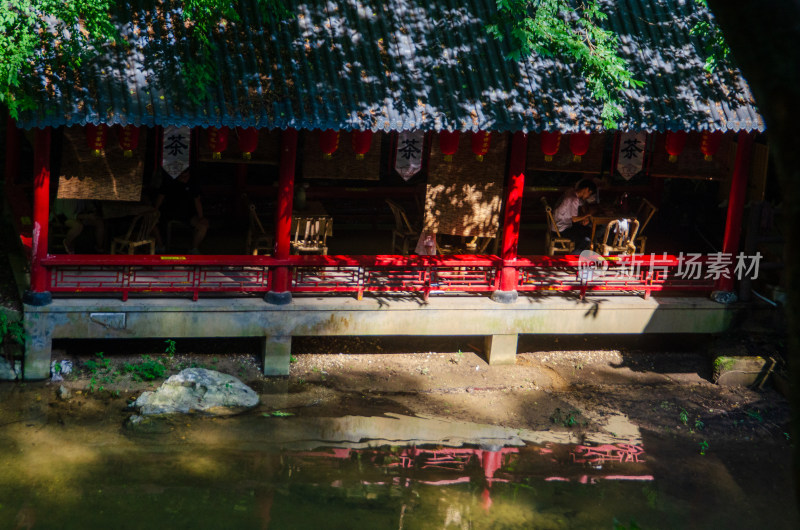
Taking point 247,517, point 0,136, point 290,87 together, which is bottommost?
point 247,517

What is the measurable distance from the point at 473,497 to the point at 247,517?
8.13 feet

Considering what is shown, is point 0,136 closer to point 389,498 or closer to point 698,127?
point 389,498

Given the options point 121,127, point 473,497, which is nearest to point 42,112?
point 121,127

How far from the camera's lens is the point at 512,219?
42.7 ft

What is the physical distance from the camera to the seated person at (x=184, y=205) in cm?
1318

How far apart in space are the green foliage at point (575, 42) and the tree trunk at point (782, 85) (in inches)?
306

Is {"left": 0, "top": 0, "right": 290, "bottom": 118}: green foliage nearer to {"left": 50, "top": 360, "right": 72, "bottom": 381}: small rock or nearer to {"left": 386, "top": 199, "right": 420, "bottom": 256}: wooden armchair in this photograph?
{"left": 386, "top": 199, "right": 420, "bottom": 256}: wooden armchair

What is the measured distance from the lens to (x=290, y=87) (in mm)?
11328

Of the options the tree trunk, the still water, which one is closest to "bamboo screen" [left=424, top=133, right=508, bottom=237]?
the still water

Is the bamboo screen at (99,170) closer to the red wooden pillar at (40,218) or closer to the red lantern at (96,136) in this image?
the red lantern at (96,136)

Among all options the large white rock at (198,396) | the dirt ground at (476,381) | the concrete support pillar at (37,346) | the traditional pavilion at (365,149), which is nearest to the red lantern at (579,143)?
the traditional pavilion at (365,149)

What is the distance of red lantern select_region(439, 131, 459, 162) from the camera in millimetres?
12508

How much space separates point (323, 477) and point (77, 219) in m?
5.18

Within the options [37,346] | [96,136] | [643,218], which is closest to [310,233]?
[96,136]
